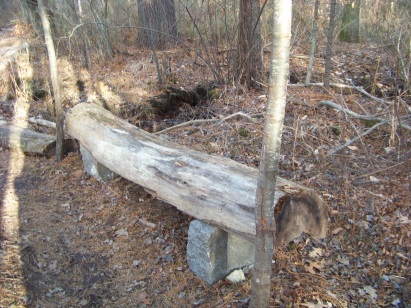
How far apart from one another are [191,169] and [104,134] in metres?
1.61

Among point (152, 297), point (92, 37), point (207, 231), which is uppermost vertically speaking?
point (92, 37)

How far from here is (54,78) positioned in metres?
5.12

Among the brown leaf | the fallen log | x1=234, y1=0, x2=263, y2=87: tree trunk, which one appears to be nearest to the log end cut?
the fallen log

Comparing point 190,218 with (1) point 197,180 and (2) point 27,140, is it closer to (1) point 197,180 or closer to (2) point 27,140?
(1) point 197,180

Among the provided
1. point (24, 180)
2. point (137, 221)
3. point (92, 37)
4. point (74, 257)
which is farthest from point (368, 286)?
point (92, 37)

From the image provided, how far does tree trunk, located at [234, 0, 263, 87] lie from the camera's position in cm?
675

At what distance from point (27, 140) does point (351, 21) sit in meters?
7.96

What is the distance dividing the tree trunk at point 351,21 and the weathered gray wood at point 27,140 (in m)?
7.52

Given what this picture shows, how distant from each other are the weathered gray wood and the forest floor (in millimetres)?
140

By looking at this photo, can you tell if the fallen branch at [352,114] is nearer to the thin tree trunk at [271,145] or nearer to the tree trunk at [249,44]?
the tree trunk at [249,44]

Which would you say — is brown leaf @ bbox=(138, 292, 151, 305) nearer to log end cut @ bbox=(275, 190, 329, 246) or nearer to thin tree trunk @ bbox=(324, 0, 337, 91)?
log end cut @ bbox=(275, 190, 329, 246)

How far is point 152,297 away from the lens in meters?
3.33

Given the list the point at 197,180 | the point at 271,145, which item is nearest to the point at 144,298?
the point at 197,180

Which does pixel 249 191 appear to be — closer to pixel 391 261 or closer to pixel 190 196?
pixel 190 196
